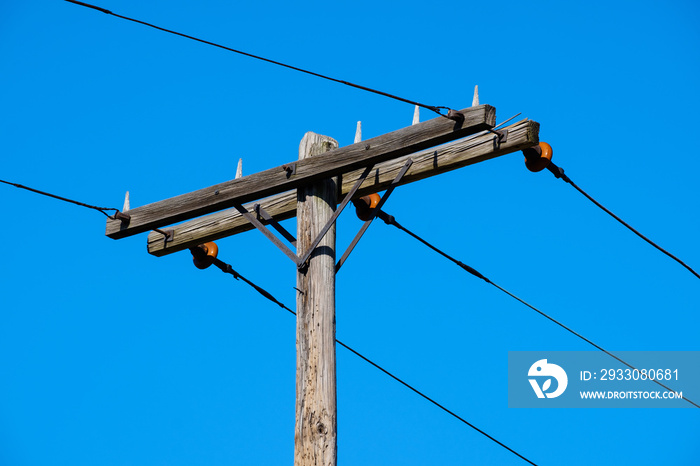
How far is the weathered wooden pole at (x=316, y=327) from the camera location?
7723mm

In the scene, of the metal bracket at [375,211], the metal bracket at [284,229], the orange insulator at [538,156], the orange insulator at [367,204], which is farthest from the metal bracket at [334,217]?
the orange insulator at [538,156]

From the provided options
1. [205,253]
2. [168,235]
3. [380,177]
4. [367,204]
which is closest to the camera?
[380,177]

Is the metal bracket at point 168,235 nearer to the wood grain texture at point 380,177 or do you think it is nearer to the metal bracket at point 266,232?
the wood grain texture at point 380,177

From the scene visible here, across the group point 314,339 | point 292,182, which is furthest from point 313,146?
point 314,339

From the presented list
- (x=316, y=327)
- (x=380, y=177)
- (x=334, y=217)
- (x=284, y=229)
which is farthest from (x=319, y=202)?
(x=316, y=327)

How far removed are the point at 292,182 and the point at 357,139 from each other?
0.61 m

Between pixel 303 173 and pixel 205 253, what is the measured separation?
1.99 metres

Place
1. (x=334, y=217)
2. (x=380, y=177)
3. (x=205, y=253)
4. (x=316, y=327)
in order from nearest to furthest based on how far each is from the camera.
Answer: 1. (x=316, y=327)
2. (x=334, y=217)
3. (x=380, y=177)
4. (x=205, y=253)

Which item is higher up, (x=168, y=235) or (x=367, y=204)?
(x=168, y=235)

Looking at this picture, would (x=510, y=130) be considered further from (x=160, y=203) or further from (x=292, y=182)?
(x=160, y=203)

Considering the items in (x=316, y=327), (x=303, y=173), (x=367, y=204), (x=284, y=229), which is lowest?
(x=316, y=327)

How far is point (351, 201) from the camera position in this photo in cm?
926

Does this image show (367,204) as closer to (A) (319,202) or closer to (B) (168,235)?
(A) (319,202)

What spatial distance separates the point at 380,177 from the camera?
8859 mm
